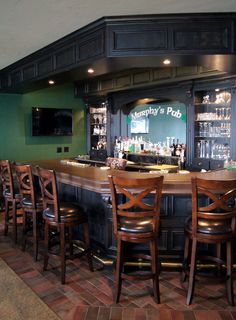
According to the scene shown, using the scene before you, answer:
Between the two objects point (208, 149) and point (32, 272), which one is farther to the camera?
point (208, 149)

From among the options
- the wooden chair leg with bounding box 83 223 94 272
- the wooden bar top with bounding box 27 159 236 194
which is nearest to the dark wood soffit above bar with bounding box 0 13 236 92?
the wooden bar top with bounding box 27 159 236 194

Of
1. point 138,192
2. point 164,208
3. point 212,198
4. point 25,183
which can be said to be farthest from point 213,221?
point 25,183

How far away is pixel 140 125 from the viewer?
710 centimetres

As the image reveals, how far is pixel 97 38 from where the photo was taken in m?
3.38

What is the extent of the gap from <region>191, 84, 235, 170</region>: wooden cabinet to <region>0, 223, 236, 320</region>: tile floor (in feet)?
8.00

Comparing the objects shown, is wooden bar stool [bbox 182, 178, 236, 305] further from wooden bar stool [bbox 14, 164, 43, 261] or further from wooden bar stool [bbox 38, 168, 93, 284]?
wooden bar stool [bbox 14, 164, 43, 261]

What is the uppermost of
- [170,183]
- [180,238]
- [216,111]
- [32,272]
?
[216,111]

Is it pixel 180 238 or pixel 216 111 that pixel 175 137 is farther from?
pixel 180 238

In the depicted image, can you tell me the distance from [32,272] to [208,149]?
3502 mm

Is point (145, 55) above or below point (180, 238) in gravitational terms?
above

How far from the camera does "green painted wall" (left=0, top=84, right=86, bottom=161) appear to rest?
20.9 feet

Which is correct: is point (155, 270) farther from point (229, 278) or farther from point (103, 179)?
point (103, 179)

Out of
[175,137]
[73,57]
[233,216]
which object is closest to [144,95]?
[175,137]

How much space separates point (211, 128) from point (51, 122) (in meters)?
3.63
